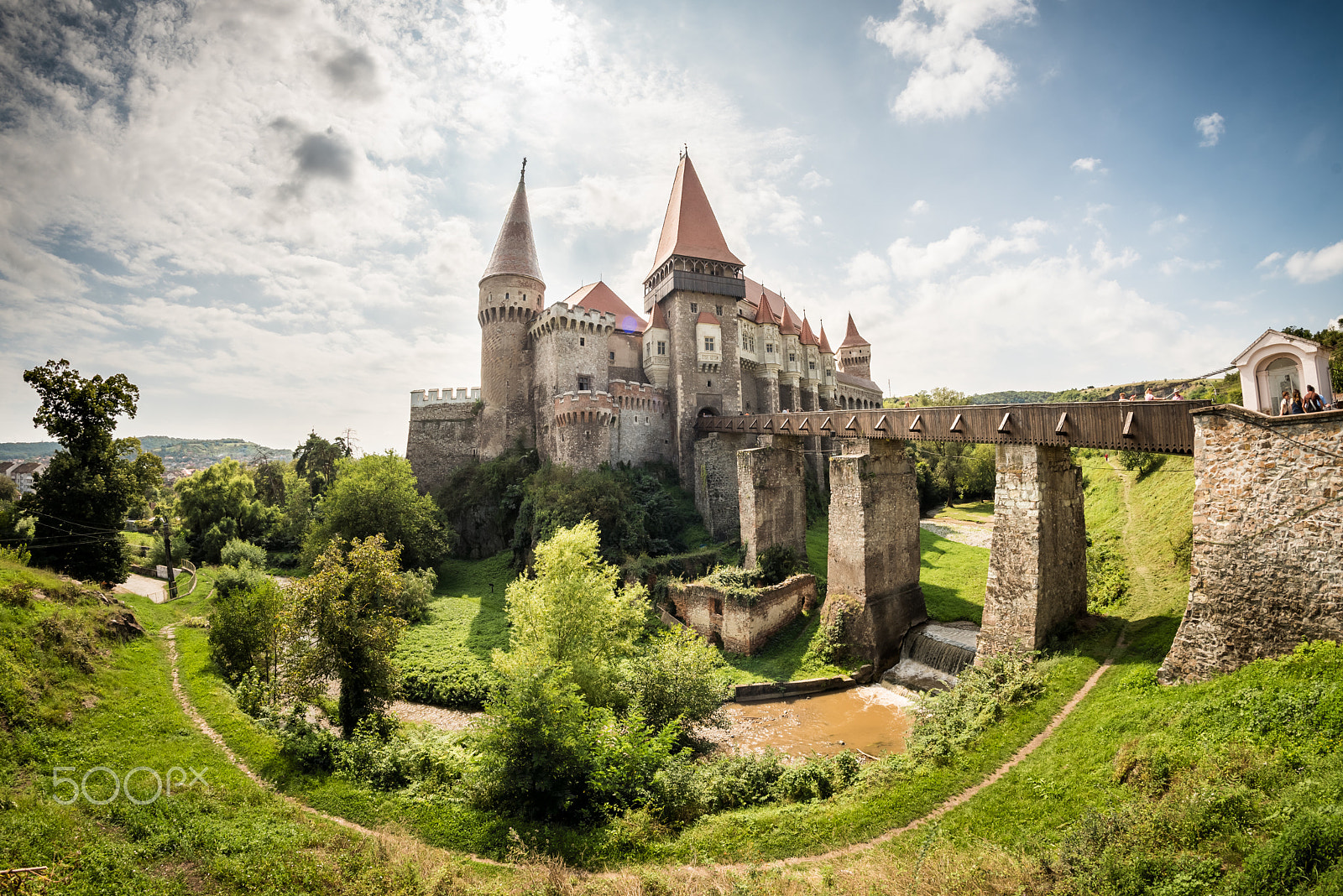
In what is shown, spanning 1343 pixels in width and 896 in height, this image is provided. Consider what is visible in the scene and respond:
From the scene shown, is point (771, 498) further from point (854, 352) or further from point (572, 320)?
point (854, 352)

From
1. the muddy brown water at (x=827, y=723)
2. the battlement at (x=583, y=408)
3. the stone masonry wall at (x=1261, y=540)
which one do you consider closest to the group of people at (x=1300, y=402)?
the stone masonry wall at (x=1261, y=540)

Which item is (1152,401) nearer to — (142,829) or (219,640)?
(142,829)

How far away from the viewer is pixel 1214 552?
10.1 m

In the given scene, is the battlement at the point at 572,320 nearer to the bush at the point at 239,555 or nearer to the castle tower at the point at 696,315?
the castle tower at the point at 696,315

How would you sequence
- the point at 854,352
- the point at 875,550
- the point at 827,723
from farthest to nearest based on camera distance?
the point at 854,352 < the point at 875,550 < the point at 827,723

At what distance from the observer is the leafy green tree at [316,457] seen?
4088 cm

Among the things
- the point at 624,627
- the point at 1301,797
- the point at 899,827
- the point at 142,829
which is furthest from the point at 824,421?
the point at 142,829

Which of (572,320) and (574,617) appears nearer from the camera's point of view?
(574,617)

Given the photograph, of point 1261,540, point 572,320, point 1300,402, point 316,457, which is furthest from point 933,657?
point 316,457

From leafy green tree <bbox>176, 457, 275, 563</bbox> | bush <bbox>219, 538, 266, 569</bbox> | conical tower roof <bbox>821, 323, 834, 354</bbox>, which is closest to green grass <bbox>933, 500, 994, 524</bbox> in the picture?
conical tower roof <bbox>821, 323, 834, 354</bbox>

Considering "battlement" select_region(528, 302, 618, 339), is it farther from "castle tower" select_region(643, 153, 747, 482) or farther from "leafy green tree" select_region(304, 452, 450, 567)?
"leafy green tree" select_region(304, 452, 450, 567)

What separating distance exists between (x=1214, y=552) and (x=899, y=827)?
7784 millimetres

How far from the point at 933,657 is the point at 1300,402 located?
12.3m

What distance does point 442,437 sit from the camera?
122 ft
